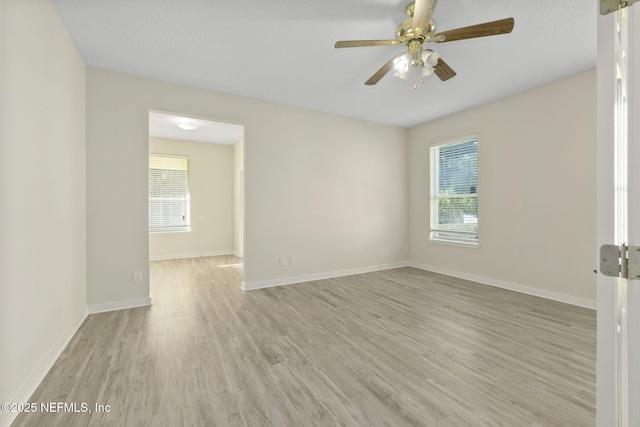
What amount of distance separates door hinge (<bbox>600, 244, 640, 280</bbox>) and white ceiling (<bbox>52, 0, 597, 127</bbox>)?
2137 millimetres

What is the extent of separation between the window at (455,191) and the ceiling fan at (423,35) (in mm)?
2336

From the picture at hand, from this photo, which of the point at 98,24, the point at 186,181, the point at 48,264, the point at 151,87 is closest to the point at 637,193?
the point at 48,264

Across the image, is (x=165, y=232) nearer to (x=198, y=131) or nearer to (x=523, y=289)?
(x=198, y=131)

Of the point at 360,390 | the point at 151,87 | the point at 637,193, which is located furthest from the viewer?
the point at 151,87

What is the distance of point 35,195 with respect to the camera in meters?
1.81

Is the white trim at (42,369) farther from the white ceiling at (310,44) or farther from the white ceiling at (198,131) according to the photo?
the white ceiling at (198,131)

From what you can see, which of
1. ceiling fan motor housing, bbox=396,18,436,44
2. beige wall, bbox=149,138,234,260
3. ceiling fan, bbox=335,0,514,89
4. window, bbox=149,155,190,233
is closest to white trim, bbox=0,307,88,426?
ceiling fan, bbox=335,0,514,89

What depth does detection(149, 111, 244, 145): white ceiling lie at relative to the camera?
4938 mm

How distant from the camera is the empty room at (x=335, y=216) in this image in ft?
4.94

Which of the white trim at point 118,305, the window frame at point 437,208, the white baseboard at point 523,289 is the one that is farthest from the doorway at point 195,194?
the white baseboard at point 523,289

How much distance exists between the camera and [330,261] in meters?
4.62

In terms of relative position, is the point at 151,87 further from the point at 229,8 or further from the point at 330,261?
the point at 330,261

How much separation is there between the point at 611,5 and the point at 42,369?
3.51m

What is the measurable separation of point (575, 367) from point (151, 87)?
4988mm
